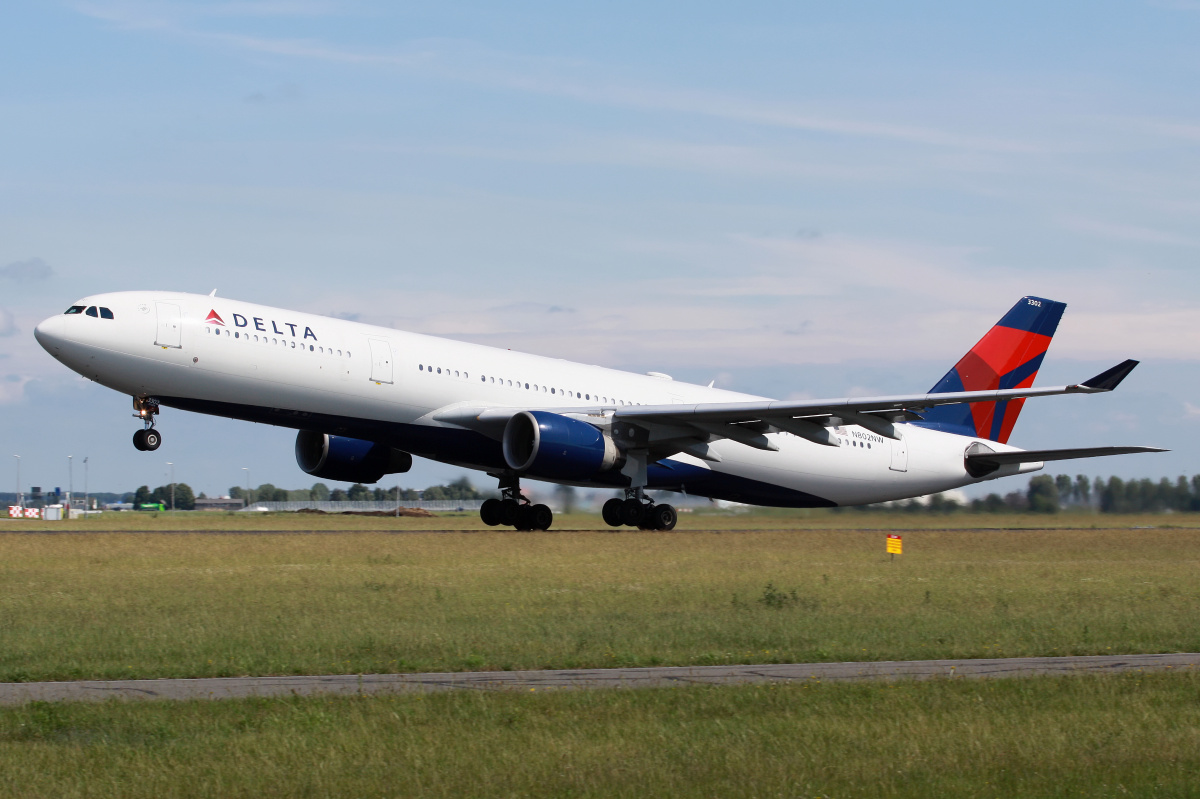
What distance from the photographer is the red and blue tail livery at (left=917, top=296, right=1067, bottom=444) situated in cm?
4191

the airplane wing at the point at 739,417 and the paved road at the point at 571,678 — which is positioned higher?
the airplane wing at the point at 739,417

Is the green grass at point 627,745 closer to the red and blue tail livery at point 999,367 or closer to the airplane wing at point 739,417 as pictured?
the airplane wing at point 739,417

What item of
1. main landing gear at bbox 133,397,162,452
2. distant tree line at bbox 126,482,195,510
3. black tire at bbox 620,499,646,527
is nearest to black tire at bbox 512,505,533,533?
black tire at bbox 620,499,646,527

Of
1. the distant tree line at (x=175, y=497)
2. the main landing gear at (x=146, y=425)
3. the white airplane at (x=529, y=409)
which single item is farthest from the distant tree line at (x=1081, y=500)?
the distant tree line at (x=175, y=497)

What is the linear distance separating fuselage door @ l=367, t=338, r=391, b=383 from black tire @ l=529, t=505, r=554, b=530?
22.4 feet

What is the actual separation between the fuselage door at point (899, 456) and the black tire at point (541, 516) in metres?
11.6

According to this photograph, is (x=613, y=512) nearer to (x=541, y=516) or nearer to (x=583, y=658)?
(x=541, y=516)

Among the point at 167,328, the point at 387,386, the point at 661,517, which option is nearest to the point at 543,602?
the point at 387,386

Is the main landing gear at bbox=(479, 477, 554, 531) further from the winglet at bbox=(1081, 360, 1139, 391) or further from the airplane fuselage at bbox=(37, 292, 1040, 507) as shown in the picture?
the winglet at bbox=(1081, 360, 1139, 391)

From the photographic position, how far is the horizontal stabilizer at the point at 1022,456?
1441 inches

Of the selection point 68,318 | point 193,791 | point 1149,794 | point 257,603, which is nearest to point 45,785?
point 193,791

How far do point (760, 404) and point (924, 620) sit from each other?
49.8 ft

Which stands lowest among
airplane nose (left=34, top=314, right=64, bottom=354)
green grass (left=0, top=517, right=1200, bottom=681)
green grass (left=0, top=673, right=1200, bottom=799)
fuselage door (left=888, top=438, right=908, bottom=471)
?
green grass (left=0, top=673, right=1200, bottom=799)

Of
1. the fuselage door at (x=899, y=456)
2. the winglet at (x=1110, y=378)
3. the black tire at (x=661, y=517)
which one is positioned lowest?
the black tire at (x=661, y=517)
